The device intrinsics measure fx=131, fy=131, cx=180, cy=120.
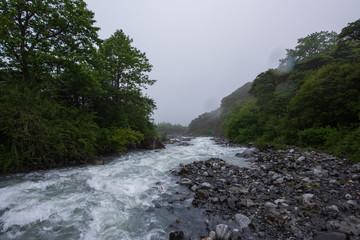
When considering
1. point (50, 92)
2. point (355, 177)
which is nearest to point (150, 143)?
point (50, 92)

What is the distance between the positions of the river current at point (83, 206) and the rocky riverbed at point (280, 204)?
0.83 metres

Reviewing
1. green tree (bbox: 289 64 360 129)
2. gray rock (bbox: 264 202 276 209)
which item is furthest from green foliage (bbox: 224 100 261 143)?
gray rock (bbox: 264 202 276 209)

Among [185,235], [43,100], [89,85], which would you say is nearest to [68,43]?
[89,85]

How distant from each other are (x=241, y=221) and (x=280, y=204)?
135 cm

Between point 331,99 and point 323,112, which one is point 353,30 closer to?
point 331,99

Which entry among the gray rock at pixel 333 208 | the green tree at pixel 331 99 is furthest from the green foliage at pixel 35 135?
A: the green tree at pixel 331 99

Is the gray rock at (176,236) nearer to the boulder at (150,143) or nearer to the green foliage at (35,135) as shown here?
the green foliage at (35,135)

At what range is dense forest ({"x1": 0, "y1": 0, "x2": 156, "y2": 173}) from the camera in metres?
5.27

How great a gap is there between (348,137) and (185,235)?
33.3 feet

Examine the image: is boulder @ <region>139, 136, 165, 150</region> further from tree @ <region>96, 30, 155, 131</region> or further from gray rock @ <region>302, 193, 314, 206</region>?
gray rock @ <region>302, 193, 314, 206</region>

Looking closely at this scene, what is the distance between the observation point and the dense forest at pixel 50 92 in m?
5.27

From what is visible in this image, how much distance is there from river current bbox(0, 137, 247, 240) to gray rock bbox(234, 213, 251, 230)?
56.1 inches

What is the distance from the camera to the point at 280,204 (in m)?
3.30

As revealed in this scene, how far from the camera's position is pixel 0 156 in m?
4.88
